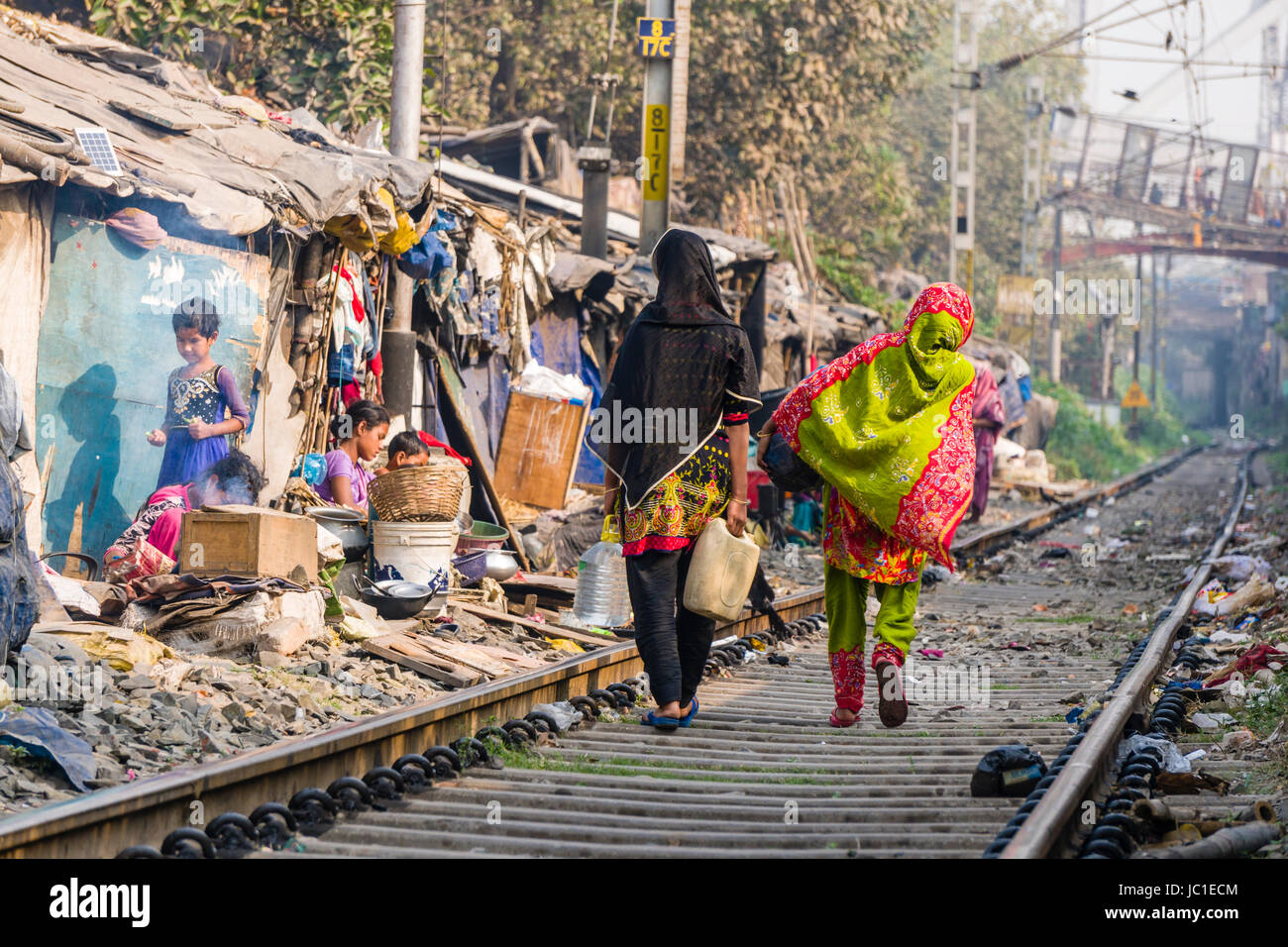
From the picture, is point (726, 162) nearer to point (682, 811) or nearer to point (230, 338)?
point (230, 338)

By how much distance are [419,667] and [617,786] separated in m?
2.19

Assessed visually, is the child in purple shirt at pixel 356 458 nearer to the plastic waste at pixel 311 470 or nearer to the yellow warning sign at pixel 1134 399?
the plastic waste at pixel 311 470

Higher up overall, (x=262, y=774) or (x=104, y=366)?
(x=104, y=366)

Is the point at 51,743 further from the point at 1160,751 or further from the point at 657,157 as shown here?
the point at 657,157

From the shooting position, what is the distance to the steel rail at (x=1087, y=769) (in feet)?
13.1

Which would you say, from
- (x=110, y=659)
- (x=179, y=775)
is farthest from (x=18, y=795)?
(x=110, y=659)

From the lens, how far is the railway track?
14.1ft

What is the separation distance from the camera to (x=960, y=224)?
104ft

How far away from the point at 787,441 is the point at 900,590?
31.3 inches

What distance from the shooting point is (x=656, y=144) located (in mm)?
11586

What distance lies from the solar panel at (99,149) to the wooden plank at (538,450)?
5.29m

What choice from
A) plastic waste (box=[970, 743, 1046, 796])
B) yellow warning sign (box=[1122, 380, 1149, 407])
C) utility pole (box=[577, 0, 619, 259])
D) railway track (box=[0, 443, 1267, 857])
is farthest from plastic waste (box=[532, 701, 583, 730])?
yellow warning sign (box=[1122, 380, 1149, 407])

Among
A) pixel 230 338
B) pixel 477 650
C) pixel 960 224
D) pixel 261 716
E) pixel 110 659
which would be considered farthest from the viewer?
pixel 960 224

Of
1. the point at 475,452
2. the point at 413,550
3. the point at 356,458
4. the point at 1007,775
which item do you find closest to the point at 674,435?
the point at 1007,775
